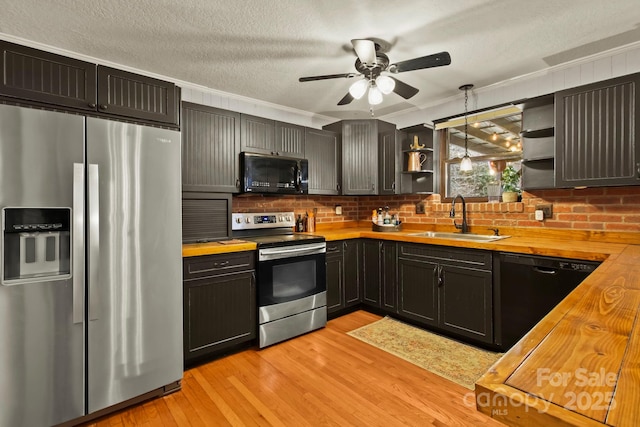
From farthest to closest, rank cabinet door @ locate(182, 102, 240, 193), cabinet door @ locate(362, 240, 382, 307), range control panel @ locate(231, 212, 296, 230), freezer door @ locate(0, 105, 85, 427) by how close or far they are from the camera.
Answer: cabinet door @ locate(362, 240, 382, 307)
range control panel @ locate(231, 212, 296, 230)
cabinet door @ locate(182, 102, 240, 193)
freezer door @ locate(0, 105, 85, 427)

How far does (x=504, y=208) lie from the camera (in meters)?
3.13

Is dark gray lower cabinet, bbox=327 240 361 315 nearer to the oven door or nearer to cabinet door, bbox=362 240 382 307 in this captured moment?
cabinet door, bbox=362 240 382 307

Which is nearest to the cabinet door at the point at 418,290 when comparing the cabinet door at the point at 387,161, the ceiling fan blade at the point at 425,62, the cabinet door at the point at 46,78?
the cabinet door at the point at 387,161

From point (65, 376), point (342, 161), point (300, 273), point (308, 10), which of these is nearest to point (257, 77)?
point (308, 10)

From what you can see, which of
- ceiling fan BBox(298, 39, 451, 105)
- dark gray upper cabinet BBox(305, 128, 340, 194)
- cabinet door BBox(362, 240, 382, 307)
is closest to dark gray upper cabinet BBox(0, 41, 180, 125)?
ceiling fan BBox(298, 39, 451, 105)

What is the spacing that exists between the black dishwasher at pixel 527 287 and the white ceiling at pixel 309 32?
62.0 inches

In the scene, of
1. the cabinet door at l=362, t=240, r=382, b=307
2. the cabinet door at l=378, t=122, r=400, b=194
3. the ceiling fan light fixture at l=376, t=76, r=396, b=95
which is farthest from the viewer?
the cabinet door at l=378, t=122, r=400, b=194

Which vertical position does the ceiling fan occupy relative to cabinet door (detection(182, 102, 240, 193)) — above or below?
above

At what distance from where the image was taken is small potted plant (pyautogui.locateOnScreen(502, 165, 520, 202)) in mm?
3088

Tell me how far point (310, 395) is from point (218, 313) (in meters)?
0.95

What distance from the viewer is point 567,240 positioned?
2695 mm

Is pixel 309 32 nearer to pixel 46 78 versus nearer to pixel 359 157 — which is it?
pixel 46 78

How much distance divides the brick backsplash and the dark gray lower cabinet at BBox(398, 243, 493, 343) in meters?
0.73

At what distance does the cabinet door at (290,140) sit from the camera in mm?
3357
